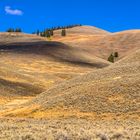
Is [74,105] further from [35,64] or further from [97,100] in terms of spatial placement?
[35,64]

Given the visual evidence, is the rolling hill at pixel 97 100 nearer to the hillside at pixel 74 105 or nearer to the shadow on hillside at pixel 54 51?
the hillside at pixel 74 105

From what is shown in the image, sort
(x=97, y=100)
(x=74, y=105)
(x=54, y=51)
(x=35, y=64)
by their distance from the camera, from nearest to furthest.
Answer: (x=74, y=105)
(x=97, y=100)
(x=35, y=64)
(x=54, y=51)

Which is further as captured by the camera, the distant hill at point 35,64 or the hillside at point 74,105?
the distant hill at point 35,64

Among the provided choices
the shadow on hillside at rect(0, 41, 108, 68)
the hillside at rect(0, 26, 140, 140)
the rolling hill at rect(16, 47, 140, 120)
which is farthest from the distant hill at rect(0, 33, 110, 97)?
the rolling hill at rect(16, 47, 140, 120)

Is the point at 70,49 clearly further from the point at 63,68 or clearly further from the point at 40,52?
the point at 63,68

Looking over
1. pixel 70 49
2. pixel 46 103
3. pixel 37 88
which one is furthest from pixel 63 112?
pixel 70 49

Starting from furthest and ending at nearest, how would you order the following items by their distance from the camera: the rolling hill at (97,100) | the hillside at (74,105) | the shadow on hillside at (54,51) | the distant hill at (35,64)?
the shadow on hillside at (54,51) → the distant hill at (35,64) → the rolling hill at (97,100) → the hillside at (74,105)

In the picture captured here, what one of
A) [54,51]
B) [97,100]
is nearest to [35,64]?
[54,51]

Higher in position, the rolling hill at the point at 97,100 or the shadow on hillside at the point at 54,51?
the shadow on hillside at the point at 54,51

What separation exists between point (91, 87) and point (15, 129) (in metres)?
23.8

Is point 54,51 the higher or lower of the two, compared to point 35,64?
higher

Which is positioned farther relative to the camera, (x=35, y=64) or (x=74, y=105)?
(x=35, y=64)

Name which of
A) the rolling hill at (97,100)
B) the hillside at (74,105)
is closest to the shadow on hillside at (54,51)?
the hillside at (74,105)

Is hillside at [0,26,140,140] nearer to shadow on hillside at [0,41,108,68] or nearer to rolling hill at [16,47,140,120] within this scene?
rolling hill at [16,47,140,120]
